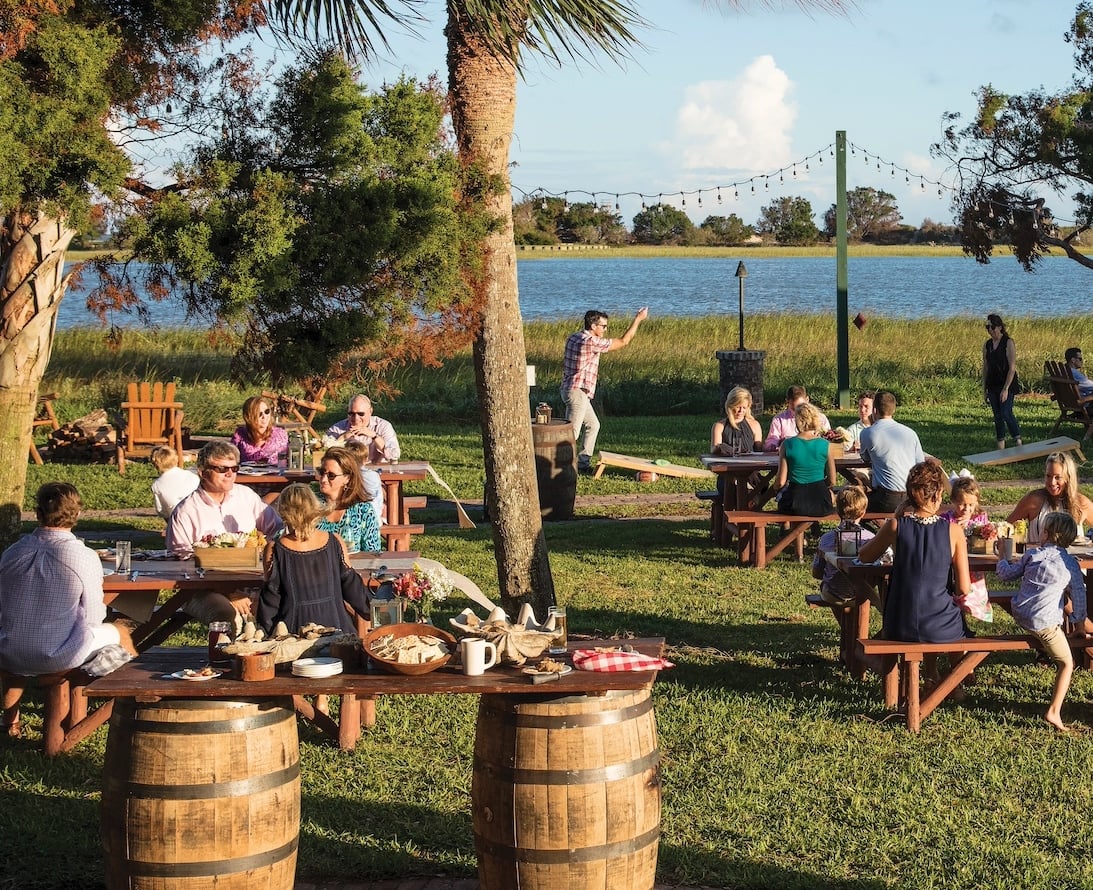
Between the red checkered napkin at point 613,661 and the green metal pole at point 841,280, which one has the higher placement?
the green metal pole at point 841,280

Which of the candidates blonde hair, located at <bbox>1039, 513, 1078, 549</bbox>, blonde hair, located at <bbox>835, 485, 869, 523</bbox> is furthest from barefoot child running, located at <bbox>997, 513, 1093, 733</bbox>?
blonde hair, located at <bbox>835, 485, 869, 523</bbox>

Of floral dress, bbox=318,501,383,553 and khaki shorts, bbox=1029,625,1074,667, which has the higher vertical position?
floral dress, bbox=318,501,383,553

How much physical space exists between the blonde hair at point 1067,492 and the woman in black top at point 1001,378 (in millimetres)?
8904

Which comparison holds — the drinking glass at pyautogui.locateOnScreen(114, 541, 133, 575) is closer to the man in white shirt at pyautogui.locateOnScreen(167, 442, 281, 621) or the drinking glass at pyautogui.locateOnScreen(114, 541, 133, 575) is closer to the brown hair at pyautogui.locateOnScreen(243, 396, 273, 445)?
the man in white shirt at pyautogui.locateOnScreen(167, 442, 281, 621)

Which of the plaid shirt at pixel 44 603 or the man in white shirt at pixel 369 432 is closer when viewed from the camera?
the plaid shirt at pixel 44 603

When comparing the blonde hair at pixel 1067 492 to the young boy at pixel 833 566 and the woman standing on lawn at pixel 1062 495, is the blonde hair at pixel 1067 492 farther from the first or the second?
the young boy at pixel 833 566

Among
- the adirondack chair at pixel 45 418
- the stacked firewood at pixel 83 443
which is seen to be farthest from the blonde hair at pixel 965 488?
the adirondack chair at pixel 45 418

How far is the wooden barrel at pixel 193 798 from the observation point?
14.4ft

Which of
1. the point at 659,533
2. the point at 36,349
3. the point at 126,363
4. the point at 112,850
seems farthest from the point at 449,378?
the point at 112,850

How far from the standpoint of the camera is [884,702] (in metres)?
7.20

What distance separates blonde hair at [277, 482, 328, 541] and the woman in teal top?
17.9 ft

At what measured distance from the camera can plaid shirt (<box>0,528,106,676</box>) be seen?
6223 mm

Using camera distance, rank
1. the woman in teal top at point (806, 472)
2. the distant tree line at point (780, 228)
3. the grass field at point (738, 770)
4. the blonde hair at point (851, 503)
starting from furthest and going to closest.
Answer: the distant tree line at point (780, 228) → the woman in teal top at point (806, 472) → the blonde hair at point (851, 503) → the grass field at point (738, 770)

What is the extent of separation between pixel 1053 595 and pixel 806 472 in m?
3.78
